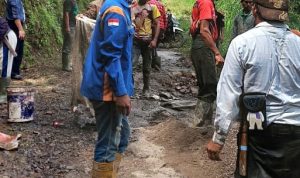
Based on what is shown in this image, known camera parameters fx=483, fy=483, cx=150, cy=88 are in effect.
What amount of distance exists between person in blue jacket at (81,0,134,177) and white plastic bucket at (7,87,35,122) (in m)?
2.77

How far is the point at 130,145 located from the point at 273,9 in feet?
12.5

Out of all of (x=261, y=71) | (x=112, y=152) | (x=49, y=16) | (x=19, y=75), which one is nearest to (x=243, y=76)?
(x=261, y=71)

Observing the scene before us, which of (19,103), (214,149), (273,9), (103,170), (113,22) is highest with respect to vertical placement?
Answer: (273,9)

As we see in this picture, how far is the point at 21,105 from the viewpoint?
6.94 m

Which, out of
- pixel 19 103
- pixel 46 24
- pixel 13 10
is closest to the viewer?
pixel 19 103

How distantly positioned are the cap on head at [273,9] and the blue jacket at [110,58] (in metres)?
1.28

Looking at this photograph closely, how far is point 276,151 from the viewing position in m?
3.34

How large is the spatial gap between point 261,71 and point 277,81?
14cm

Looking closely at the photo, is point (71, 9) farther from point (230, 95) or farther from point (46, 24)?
point (230, 95)

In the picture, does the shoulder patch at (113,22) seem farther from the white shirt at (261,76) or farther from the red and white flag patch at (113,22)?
the white shirt at (261,76)

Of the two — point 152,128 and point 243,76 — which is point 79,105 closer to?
point 152,128

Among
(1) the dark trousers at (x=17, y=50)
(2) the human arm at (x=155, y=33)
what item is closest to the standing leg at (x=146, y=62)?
(2) the human arm at (x=155, y=33)

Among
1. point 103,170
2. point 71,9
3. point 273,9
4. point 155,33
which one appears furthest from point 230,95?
point 71,9

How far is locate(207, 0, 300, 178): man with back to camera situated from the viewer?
3320 millimetres
